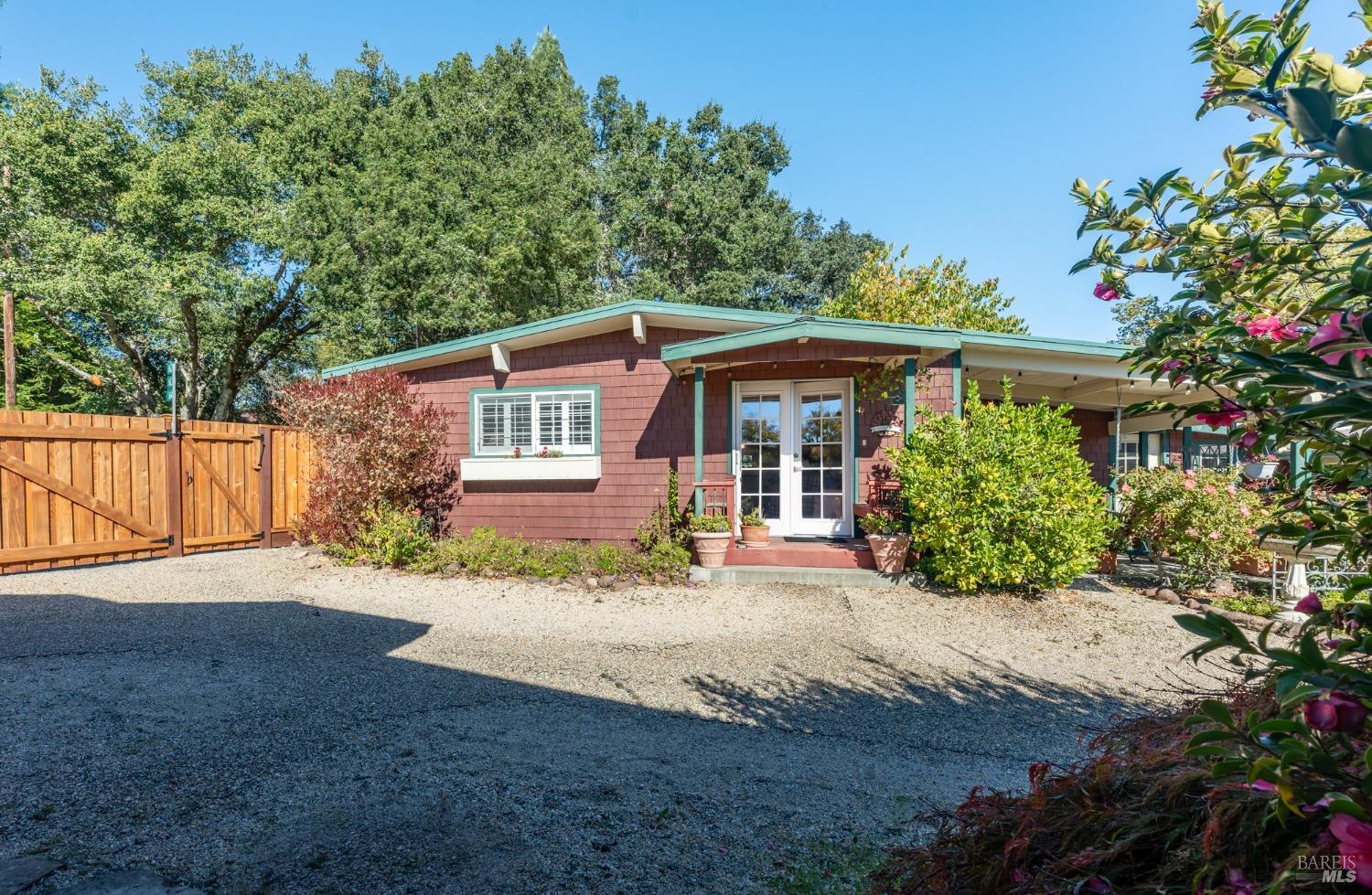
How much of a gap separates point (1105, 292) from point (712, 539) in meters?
5.83

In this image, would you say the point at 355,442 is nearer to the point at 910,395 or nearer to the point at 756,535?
the point at 756,535

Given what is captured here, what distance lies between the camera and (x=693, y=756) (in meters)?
2.99

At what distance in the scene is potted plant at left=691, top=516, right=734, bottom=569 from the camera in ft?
24.0

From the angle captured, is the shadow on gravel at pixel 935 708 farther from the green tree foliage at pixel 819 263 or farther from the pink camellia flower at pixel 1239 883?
the green tree foliage at pixel 819 263

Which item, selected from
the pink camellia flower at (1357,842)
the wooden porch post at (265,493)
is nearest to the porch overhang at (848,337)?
the pink camellia flower at (1357,842)

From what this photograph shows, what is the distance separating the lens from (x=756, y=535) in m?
7.81

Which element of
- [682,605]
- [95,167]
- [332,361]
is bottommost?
[682,605]

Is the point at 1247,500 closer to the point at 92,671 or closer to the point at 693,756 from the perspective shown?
the point at 693,756

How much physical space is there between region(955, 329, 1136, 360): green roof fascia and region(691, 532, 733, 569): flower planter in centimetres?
351

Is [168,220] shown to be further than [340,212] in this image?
No

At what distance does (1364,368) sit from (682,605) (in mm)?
5798

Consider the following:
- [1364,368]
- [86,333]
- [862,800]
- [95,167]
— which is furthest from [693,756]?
[86,333]

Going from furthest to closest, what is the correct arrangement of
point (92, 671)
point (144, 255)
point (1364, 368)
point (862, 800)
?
point (144, 255)
point (92, 671)
point (862, 800)
point (1364, 368)

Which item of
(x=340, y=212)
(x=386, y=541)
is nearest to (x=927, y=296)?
(x=386, y=541)
